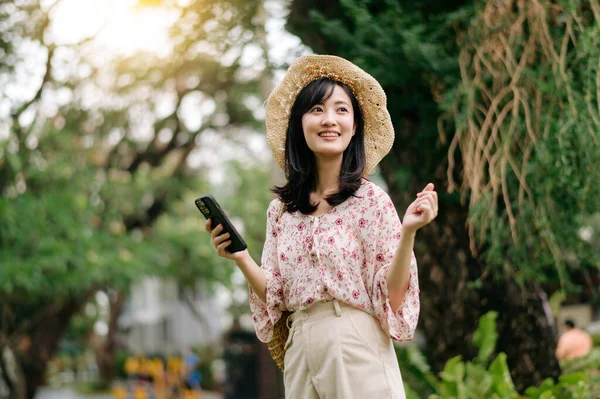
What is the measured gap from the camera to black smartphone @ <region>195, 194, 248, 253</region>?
8.26 ft

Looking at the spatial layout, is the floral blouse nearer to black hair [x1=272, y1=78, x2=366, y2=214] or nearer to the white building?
black hair [x1=272, y1=78, x2=366, y2=214]

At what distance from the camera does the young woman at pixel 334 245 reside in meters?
2.40

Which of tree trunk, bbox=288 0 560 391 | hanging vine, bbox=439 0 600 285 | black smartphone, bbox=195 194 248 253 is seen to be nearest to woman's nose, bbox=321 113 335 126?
black smartphone, bbox=195 194 248 253

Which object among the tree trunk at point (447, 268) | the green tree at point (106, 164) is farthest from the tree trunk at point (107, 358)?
the tree trunk at point (447, 268)

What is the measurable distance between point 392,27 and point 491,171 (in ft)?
3.56

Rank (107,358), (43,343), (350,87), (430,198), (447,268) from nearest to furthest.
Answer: (430,198), (350,87), (447,268), (43,343), (107,358)

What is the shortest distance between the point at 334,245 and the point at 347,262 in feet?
0.22

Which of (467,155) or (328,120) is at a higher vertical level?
(328,120)

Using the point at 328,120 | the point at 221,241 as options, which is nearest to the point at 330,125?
the point at 328,120

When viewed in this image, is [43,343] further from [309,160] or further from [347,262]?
[347,262]

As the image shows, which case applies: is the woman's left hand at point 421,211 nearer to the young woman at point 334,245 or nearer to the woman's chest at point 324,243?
the young woman at point 334,245

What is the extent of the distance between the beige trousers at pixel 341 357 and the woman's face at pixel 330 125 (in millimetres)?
531

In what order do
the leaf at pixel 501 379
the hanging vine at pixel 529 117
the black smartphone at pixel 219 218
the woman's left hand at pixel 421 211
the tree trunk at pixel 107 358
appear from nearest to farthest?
the woman's left hand at pixel 421 211 → the black smartphone at pixel 219 218 → the hanging vine at pixel 529 117 → the leaf at pixel 501 379 → the tree trunk at pixel 107 358

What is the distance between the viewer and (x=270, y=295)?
2625mm
